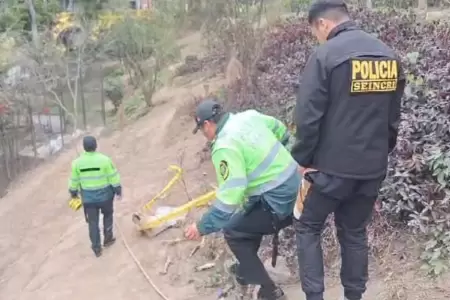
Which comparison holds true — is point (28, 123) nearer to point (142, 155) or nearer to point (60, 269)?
point (142, 155)

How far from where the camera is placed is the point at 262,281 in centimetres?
457

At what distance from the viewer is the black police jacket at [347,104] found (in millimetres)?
3414

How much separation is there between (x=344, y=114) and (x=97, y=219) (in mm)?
4491

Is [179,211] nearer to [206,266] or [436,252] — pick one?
[206,266]

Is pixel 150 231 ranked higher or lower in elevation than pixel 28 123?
higher

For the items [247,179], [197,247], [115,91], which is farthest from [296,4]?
[247,179]

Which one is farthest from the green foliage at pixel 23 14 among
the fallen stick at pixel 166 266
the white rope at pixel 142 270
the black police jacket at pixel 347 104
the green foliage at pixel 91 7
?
the black police jacket at pixel 347 104

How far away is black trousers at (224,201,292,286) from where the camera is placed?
14.0 ft

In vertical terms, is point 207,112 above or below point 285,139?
above

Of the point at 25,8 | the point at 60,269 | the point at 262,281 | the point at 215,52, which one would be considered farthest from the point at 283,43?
the point at 25,8

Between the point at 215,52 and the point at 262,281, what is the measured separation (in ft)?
A: 35.5

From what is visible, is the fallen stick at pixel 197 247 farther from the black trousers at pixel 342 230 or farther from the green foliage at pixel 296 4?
the green foliage at pixel 296 4

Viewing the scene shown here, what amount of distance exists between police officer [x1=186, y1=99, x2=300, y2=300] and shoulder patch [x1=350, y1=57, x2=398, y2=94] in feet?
2.83

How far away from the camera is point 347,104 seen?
3449 mm
